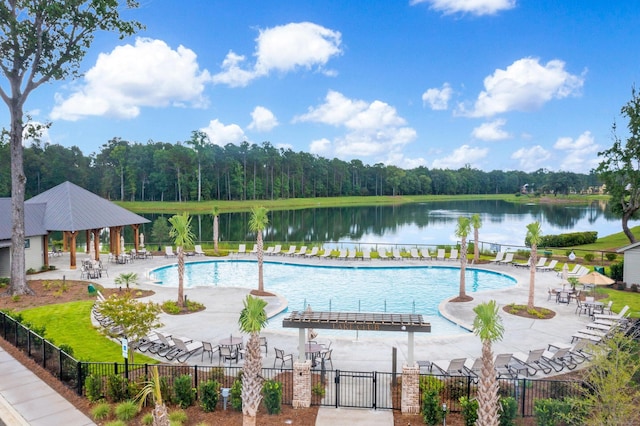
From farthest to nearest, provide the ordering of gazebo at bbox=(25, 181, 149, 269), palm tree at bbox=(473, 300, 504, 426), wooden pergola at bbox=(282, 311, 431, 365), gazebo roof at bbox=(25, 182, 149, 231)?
gazebo roof at bbox=(25, 182, 149, 231)
gazebo at bbox=(25, 181, 149, 269)
wooden pergola at bbox=(282, 311, 431, 365)
palm tree at bbox=(473, 300, 504, 426)

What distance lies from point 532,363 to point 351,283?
14004 millimetres

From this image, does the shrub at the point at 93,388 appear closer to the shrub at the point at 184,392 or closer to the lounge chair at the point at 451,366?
the shrub at the point at 184,392

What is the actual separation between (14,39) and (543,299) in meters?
27.0

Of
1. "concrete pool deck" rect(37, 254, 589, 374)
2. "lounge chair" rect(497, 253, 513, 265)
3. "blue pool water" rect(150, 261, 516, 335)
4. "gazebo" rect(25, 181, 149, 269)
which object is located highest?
"gazebo" rect(25, 181, 149, 269)

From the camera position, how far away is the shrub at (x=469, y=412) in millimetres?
9195

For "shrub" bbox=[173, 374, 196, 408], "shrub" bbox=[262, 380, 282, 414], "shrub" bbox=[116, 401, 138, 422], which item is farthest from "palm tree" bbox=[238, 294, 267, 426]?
"shrub" bbox=[116, 401, 138, 422]

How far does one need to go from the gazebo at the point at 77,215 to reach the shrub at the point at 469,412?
26026 mm

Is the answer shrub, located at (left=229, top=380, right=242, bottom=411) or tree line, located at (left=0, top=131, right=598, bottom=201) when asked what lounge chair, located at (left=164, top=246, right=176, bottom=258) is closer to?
shrub, located at (left=229, top=380, right=242, bottom=411)

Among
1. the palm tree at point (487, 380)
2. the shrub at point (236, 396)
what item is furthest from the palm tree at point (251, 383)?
the palm tree at point (487, 380)

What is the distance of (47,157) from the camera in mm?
85312

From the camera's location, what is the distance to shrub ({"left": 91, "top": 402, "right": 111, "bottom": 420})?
32.0 feet

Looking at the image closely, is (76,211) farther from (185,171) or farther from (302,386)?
(185,171)

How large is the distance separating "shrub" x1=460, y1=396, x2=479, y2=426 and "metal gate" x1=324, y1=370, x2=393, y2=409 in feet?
5.51

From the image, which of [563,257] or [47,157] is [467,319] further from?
[47,157]
